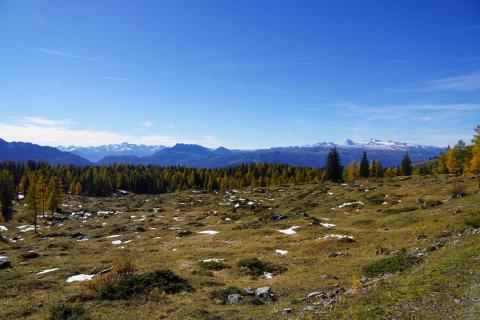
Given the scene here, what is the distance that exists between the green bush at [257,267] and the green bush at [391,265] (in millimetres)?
9035

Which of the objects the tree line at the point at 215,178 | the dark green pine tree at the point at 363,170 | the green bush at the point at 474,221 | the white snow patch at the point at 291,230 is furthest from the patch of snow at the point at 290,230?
the dark green pine tree at the point at 363,170

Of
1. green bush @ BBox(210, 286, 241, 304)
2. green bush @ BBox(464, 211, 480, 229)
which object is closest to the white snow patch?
green bush @ BBox(464, 211, 480, 229)

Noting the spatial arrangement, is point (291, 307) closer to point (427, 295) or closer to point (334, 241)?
point (427, 295)

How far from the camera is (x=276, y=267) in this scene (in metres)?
35.0

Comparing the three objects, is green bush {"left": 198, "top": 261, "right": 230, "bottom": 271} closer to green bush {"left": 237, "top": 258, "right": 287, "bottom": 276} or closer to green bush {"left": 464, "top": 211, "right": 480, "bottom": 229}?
green bush {"left": 237, "top": 258, "right": 287, "bottom": 276}

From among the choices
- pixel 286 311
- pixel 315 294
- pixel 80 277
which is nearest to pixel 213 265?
pixel 80 277

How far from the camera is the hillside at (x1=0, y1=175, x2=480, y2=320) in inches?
759

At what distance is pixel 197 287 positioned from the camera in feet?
94.9

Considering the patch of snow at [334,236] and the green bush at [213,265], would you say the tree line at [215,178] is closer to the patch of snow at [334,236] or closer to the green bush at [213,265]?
the patch of snow at [334,236]

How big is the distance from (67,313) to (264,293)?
43.9 ft

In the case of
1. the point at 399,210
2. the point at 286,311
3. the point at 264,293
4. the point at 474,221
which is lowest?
the point at 264,293

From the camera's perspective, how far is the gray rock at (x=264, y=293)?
986 inches

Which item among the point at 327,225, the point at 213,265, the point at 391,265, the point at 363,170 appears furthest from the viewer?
the point at 363,170

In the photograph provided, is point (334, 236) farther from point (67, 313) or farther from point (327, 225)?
point (67, 313)
